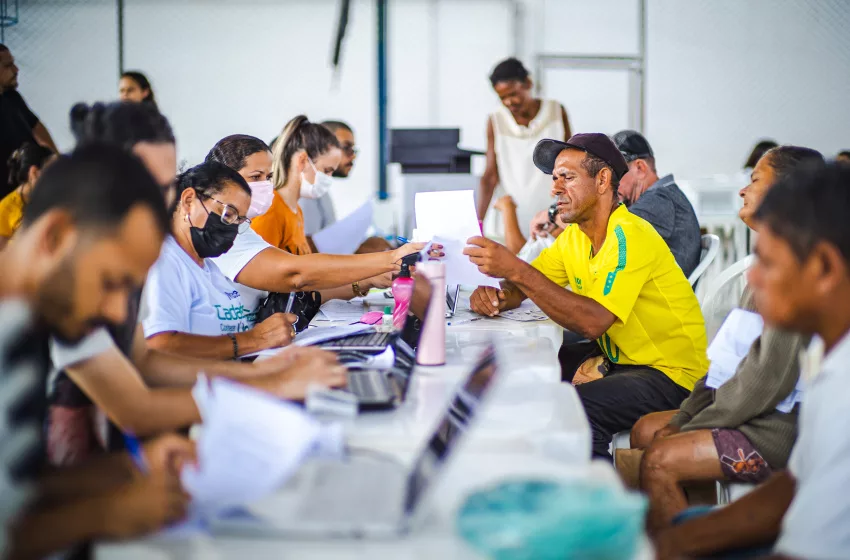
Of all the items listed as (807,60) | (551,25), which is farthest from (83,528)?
(807,60)

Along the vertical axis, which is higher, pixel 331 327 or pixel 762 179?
pixel 762 179

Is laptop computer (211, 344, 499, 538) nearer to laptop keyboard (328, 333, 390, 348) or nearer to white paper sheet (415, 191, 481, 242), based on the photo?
laptop keyboard (328, 333, 390, 348)

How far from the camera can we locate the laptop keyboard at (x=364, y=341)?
188 cm

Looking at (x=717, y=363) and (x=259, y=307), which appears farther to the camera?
(x=259, y=307)

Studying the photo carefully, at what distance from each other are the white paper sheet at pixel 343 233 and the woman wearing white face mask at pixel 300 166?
75mm

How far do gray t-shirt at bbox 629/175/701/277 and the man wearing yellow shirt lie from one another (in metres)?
0.48

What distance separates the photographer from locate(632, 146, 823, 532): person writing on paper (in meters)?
1.72

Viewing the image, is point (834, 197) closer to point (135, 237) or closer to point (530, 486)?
point (530, 486)

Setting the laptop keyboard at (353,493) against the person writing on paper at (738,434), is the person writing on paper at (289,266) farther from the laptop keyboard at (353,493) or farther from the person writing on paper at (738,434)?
the laptop keyboard at (353,493)

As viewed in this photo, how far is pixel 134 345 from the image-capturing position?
5.40ft

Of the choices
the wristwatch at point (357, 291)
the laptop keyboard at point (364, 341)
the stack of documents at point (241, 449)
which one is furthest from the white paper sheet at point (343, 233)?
the stack of documents at point (241, 449)

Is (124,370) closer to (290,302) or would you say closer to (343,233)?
(290,302)

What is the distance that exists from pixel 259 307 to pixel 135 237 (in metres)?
1.54

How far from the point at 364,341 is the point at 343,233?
1.54 meters
